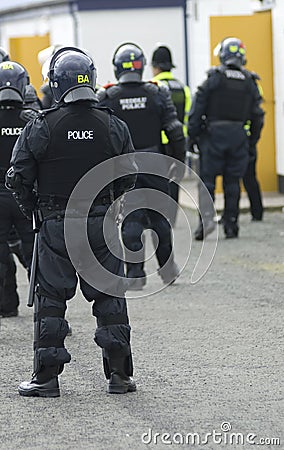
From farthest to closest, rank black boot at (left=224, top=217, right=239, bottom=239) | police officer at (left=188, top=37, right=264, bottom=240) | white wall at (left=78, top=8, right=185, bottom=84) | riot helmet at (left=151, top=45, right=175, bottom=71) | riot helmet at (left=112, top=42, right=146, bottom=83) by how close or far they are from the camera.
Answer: white wall at (left=78, top=8, right=185, bottom=84) → riot helmet at (left=151, top=45, right=175, bottom=71) → black boot at (left=224, top=217, right=239, bottom=239) → police officer at (left=188, top=37, right=264, bottom=240) → riot helmet at (left=112, top=42, right=146, bottom=83)

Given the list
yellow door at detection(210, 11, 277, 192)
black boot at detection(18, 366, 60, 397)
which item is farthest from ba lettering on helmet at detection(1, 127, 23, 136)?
yellow door at detection(210, 11, 277, 192)

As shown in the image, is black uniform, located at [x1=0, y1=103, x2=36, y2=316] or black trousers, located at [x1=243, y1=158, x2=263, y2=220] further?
black trousers, located at [x1=243, y1=158, x2=263, y2=220]

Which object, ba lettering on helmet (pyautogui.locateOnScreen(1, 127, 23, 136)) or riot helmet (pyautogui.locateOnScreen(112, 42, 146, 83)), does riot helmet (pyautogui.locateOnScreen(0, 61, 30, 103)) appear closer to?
ba lettering on helmet (pyautogui.locateOnScreen(1, 127, 23, 136))

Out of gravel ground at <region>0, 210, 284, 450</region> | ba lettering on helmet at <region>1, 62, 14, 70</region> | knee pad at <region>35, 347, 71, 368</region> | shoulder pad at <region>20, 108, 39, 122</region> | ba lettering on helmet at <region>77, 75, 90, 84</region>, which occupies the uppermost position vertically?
ba lettering on helmet at <region>77, 75, 90, 84</region>

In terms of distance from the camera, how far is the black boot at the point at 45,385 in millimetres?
6906

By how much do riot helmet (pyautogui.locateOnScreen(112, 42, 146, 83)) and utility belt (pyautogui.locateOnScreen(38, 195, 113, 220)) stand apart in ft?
12.9

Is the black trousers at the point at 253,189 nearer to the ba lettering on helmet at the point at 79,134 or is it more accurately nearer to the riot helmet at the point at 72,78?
the riot helmet at the point at 72,78

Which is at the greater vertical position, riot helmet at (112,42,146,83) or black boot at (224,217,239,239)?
riot helmet at (112,42,146,83)

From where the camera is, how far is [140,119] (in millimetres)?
10711

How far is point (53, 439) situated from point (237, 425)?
0.94 m

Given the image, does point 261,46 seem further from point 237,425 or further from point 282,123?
point 237,425

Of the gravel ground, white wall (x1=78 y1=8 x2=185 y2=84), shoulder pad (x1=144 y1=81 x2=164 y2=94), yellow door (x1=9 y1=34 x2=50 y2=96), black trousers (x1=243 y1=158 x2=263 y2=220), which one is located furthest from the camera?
yellow door (x1=9 y1=34 x2=50 y2=96)

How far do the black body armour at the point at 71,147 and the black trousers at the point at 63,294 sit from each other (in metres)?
0.24

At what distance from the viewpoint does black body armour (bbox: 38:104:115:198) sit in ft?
22.2
